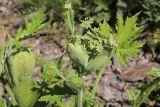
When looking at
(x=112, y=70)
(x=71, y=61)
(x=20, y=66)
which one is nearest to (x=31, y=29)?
(x=20, y=66)

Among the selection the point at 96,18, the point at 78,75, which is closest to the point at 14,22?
the point at 96,18

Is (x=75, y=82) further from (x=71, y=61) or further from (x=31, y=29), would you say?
(x=31, y=29)

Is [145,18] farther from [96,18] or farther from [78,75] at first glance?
[78,75]

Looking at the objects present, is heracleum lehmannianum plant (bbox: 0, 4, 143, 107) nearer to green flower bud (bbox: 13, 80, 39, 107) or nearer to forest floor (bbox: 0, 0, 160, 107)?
green flower bud (bbox: 13, 80, 39, 107)

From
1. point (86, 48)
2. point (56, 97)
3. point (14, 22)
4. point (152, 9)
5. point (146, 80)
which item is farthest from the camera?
point (14, 22)

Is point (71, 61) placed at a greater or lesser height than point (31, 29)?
lesser

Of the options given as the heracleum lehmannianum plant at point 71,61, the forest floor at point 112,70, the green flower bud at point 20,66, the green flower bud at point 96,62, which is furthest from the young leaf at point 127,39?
the forest floor at point 112,70
